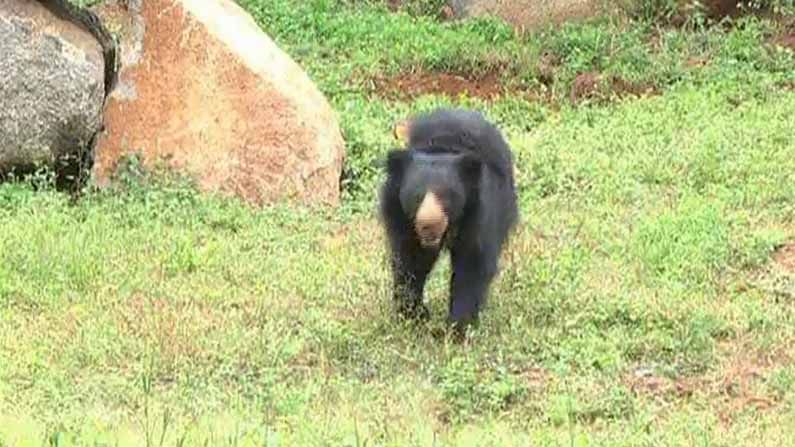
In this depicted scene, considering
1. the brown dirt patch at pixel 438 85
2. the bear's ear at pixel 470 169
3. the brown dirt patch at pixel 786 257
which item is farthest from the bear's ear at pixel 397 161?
the brown dirt patch at pixel 438 85

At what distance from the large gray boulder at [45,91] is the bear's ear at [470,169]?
4200 millimetres

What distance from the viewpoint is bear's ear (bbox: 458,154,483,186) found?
780 centimetres

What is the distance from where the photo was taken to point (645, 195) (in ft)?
36.2

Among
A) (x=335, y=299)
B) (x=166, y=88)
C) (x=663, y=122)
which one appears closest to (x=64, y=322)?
(x=335, y=299)

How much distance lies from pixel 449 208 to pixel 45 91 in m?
4.36

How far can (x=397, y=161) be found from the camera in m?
7.96

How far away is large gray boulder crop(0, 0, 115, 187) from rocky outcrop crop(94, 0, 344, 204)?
0.21 m

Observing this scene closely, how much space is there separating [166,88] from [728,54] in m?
5.99

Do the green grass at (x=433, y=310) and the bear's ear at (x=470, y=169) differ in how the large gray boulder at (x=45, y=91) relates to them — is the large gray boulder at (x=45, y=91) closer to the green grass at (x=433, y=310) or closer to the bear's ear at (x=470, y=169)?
the green grass at (x=433, y=310)

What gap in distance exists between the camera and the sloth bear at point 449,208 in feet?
25.3

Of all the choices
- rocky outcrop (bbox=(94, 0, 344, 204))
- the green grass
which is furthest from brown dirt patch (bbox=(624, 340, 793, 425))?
rocky outcrop (bbox=(94, 0, 344, 204))

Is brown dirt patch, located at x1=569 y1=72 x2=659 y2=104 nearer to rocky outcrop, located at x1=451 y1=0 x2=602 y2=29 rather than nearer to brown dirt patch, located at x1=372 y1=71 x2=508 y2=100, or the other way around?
brown dirt patch, located at x1=372 y1=71 x2=508 y2=100

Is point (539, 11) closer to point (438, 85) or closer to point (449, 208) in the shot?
point (438, 85)

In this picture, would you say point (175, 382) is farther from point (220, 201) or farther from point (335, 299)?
point (220, 201)
